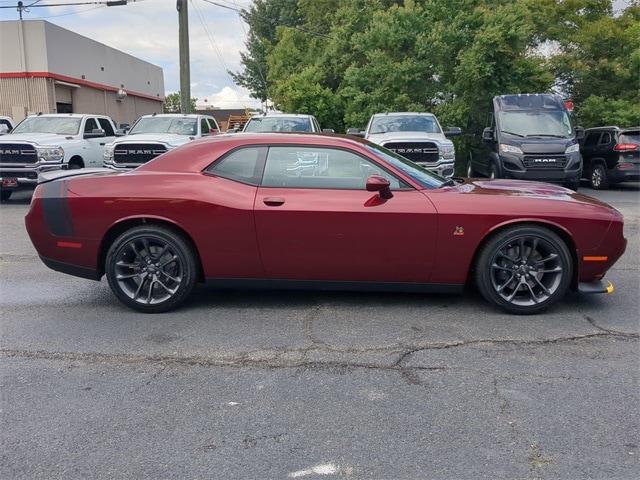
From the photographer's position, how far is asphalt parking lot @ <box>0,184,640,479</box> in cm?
295

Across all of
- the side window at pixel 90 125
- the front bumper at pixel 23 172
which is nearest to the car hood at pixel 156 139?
the front bumper at pixel 23 172

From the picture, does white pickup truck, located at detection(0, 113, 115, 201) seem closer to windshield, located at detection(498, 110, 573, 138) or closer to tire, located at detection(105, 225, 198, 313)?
tire, located at detection(105, 225, 198, 313)

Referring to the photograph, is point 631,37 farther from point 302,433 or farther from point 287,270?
point 302,433

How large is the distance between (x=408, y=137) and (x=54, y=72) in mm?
22269

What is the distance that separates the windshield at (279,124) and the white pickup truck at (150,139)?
1.18 m

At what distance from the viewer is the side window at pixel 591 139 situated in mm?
15977

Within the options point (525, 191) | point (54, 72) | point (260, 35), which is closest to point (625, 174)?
point (525, 191)

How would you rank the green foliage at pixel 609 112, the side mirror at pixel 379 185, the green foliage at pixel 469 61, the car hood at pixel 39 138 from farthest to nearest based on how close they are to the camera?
1. the green foliage at pixel 609 112
2. the green foliage at pixel 469 61
3. the car hood at pixel 39 138
4. the side mirror at pixel 379 185

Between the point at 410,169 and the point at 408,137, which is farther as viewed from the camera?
the point at 408,137

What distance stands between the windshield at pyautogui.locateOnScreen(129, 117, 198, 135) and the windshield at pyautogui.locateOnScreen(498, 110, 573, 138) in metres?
7.36

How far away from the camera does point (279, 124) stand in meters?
13.8

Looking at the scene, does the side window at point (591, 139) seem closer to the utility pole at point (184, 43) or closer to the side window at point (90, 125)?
the utility pole at point (184, 43)

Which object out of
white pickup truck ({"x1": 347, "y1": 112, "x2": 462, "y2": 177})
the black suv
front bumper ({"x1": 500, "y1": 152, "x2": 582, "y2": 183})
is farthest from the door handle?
the black suv

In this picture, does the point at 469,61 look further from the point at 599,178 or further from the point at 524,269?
the point at 524,269
